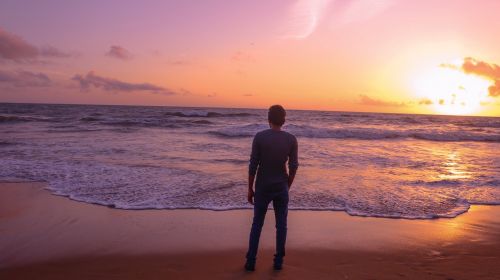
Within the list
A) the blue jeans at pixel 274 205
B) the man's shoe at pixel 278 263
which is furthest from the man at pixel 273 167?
the man's shoe at pixel 278 263

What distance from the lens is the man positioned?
4148 millimetres

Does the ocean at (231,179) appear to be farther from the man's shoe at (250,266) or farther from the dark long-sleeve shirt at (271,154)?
the dark long-sleeve shirt at (271,154)

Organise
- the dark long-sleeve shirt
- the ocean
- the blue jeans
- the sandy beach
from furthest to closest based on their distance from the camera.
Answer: the ocean → the sandy beach → the blue jeans → the dark long-sleeve shirt

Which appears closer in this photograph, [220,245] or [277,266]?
[277,266]

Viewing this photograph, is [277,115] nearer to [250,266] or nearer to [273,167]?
[273,167]

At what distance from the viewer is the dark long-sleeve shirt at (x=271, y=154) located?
4.14 metres

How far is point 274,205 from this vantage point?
4328 millimetres

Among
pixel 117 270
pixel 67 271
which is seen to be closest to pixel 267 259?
pixel 117 270

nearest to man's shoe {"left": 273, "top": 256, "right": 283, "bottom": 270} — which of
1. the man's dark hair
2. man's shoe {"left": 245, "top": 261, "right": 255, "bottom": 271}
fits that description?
man's shoe {"left": 245, "top": 261, "right": 255, "bottom": 271}

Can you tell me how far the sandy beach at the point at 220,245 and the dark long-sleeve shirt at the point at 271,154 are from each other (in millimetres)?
1082

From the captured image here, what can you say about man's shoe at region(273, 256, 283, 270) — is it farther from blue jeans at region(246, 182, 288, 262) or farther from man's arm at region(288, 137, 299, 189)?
man's arm at region(288, 137, 299, 189)

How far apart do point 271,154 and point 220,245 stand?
5.67 feet

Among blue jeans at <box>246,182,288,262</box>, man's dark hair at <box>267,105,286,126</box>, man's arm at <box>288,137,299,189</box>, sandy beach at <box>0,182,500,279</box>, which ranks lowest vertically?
sandy beach at <box>0,182,500,279</box>

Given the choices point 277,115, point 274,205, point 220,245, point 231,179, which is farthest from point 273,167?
point 231,179
